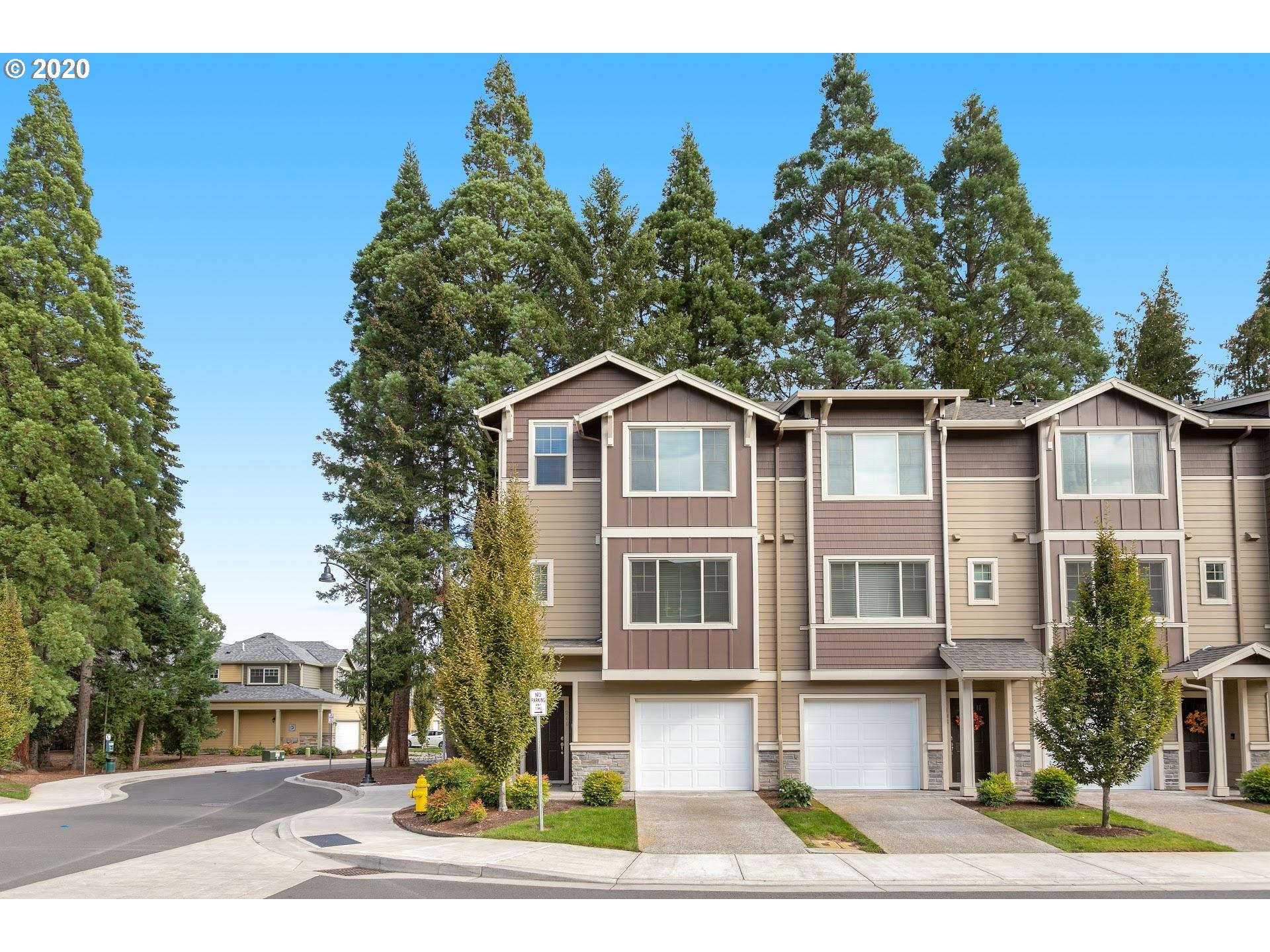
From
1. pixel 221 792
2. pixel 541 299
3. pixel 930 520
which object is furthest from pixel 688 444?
pixel 221 792

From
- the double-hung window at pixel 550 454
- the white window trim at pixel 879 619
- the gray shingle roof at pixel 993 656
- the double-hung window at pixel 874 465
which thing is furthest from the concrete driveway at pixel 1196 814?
the double-hung window at pixel 550 454

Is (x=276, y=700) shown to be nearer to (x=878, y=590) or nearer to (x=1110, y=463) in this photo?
(x=878, y=590)

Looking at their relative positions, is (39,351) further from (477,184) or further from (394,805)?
(394,805)

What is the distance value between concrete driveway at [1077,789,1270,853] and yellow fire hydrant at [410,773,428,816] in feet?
41.1

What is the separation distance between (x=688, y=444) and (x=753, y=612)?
3.91 meters

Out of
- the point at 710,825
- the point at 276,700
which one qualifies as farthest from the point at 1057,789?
the point at 276,700

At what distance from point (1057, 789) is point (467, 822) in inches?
427

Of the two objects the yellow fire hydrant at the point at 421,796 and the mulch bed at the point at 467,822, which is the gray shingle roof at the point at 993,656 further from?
the yellow fire hydrant at the point at 421,796

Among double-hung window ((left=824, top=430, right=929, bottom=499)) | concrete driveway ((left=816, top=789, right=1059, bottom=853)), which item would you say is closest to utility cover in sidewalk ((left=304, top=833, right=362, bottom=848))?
concrete driveway ((left=816, top=789, right=1059, bottom=853))

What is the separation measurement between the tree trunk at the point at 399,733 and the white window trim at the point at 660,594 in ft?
51.8

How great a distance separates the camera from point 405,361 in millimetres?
38312

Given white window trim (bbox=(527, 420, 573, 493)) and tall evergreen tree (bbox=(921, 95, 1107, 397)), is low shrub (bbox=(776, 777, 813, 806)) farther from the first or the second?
tall evergreen tree (bbox=(921, 95, 1107, 397))

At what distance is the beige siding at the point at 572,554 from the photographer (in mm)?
26078

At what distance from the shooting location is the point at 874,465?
26219 millimetres
